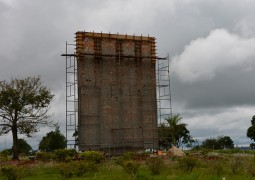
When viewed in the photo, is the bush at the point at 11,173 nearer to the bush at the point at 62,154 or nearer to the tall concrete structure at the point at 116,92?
the bush at the point at 62,154

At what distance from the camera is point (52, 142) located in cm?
6794

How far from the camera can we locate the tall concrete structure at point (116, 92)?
40188 mm

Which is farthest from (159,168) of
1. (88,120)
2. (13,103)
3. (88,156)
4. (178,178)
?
(13,103)

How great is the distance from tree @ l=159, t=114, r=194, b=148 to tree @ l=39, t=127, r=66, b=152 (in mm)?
16535

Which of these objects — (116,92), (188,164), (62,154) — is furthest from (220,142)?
(188,164)

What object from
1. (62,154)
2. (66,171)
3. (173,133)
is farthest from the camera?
(173,133)

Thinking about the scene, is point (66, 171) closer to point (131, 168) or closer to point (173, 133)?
point (131, 168)

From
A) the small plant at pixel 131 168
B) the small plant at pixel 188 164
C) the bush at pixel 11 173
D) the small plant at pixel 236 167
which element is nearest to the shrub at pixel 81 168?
the small plant at pixel 131 168

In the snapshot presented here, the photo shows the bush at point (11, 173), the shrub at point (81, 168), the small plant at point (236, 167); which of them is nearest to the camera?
the bush at point (11, 173)

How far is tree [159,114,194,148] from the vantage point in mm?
47162

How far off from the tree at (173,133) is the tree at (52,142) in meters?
16.5

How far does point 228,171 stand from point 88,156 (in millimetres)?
10667

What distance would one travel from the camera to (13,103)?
39938mm

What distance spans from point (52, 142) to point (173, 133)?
19.6 meters
